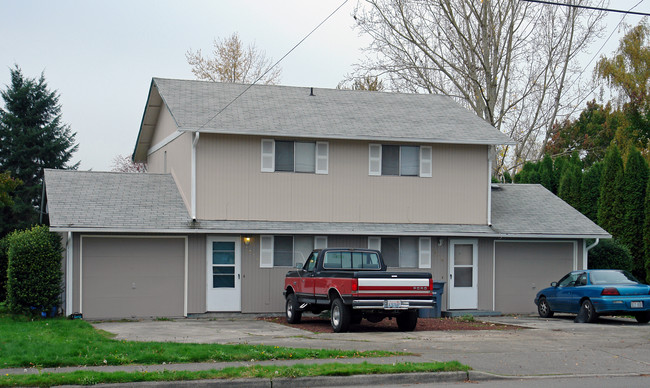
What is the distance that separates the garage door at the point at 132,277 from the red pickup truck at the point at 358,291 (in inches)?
172

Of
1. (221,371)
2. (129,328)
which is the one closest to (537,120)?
(129,328)

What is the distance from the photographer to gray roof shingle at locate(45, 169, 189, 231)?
2120 centimetres

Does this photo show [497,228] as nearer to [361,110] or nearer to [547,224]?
[547,224]

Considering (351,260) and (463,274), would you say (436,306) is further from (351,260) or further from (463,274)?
(351,260)

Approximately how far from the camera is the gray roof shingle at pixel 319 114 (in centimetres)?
2336

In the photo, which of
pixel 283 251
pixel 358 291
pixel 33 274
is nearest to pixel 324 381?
pixel 358 291

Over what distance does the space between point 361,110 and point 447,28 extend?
51.0 feet

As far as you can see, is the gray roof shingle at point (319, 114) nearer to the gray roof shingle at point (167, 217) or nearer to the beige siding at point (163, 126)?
the beige siding at point (163, 126)

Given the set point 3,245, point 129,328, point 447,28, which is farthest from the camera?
point 447,28

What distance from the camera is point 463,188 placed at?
987 inches

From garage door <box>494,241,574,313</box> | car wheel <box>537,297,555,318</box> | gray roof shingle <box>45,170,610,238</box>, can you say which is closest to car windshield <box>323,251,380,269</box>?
gray roof shingle <box>45,170,610,238</box>

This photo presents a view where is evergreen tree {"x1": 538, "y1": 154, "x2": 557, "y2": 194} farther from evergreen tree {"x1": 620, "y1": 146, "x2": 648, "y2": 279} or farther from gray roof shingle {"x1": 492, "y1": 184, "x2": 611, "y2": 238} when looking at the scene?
gray roof shingle {"x1": 492, "y1": 184, "x2": 611, "y2": 238}

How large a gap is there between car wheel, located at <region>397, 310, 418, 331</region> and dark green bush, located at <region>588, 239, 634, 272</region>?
458 inches

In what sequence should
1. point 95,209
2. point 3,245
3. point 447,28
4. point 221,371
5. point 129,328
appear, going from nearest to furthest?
point 221,371, point 129,328, point 95,209, point 3,245, point 447,28
